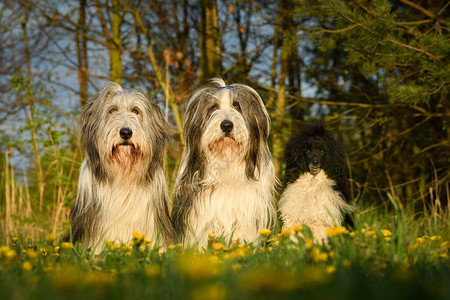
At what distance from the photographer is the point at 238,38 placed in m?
9.49

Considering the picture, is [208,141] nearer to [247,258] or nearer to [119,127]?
[119,127]

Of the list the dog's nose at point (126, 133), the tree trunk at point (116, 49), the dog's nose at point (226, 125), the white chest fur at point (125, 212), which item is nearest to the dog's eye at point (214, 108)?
the dog's nose at point (226, 125)

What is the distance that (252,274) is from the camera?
4.86 ft

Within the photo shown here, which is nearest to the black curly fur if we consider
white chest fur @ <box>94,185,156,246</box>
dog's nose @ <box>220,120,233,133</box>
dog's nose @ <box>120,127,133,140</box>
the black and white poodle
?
the black and white poodle

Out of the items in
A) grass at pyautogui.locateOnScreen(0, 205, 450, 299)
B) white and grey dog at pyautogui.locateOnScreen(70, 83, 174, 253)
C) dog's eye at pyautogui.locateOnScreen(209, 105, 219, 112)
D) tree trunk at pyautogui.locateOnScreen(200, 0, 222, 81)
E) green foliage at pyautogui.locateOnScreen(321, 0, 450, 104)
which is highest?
tree trunk at pyautogui.locateOnScreen(200, 0, 222, 81)

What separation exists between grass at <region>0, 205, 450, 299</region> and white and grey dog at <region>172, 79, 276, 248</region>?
0.84 m

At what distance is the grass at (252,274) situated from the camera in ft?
4.30

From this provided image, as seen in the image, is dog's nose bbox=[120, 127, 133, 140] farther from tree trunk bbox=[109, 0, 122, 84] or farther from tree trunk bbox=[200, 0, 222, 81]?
tree trunk bbox=[109, 0, 122, 84]

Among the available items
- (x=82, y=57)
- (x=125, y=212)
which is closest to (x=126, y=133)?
(x=125, y=212)

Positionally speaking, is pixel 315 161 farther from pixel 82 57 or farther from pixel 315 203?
pixel 82 57

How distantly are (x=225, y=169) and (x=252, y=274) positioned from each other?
6.25 ft

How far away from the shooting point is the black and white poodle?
134 inches

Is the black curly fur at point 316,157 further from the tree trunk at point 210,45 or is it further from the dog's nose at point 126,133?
the tree trunk at point 210,45

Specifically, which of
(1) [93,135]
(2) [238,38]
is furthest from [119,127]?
(2) [238,38]
